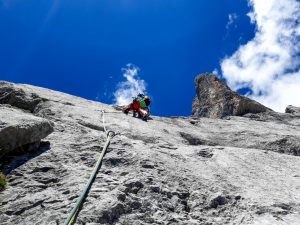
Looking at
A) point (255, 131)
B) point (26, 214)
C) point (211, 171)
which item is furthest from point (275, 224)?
point (255, 131)

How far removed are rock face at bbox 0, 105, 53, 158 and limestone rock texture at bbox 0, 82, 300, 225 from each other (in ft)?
1.02

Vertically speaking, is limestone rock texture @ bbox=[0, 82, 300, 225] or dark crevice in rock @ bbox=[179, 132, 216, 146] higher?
dark crevice in rock @ bbox=[179, 132, 216, 146]

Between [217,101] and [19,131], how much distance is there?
1019 inches

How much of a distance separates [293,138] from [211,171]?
7750mm

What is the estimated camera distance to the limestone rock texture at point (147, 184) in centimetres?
763

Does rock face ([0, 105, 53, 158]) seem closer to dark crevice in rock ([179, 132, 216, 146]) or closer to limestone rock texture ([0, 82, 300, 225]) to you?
limestone rock texture ([0, 82, 300, 225])

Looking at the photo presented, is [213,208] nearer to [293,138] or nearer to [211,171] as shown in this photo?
[211,171]

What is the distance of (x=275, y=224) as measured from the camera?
735 cm

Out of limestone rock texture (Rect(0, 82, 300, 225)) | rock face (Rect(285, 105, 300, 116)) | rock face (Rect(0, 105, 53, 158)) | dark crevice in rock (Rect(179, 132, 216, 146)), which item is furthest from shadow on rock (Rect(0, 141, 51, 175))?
rock face (Rect(285, 105, 300, 116))

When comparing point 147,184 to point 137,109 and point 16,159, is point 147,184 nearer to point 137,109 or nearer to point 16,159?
point 16,159

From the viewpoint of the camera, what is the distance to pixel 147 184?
877cm

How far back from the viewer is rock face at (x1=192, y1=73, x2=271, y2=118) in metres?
29.2

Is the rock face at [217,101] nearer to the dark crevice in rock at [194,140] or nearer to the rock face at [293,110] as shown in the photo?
the rock face at [293,110]

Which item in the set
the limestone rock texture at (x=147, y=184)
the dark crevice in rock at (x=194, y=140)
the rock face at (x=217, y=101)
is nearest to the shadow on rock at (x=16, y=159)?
the limestone rock texture at (x=147, y=184)
